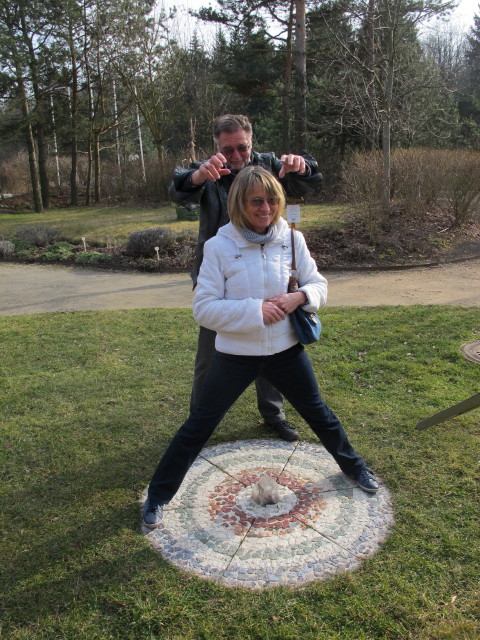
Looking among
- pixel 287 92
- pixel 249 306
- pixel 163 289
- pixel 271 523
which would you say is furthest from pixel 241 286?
pixel 287 92

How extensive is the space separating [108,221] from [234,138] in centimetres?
1572

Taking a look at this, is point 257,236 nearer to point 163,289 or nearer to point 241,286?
point 241,286

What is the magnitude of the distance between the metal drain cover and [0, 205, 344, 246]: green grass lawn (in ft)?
27.4

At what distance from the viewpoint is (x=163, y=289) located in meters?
9.04

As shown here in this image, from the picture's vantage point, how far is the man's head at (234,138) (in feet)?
9.71

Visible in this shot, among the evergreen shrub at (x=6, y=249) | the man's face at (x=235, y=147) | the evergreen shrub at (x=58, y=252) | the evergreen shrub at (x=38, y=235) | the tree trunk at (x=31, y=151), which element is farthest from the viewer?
the tree trunk at (x=31, y=151)

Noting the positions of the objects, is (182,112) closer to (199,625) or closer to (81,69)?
(81,69)

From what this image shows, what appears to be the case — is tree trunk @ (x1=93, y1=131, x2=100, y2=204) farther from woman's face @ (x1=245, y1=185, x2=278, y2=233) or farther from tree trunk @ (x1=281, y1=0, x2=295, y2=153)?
woman's face @ (x1=245, y1=185, x2=278, y2=233)

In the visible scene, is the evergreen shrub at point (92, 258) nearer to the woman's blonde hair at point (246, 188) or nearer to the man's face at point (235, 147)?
the man's face at point (235, 147)

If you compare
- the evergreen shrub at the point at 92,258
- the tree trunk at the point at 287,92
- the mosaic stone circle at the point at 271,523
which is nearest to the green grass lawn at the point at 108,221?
the evergreen shrub at the point at 92,258

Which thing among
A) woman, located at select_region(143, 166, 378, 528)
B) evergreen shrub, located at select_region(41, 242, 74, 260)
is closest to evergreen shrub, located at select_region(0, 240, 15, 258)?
evergreen shrub, located at select_region(41, 242, 74, 260)

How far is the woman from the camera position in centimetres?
250

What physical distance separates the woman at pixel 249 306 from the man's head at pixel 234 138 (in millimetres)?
500

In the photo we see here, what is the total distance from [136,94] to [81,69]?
2559 mm
